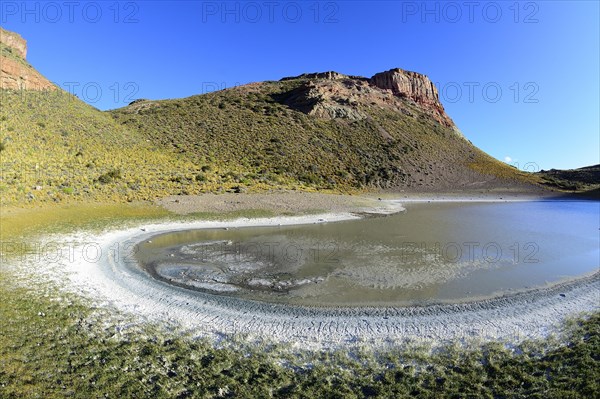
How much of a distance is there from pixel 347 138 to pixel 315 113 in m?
8.80

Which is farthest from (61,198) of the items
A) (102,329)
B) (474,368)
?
(474,368)

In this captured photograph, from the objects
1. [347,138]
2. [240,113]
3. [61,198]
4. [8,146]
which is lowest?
[61,198]

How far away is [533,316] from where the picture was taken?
852 centimetres

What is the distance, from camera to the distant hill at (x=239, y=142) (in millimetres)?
28938

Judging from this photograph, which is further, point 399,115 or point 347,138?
point 399,115

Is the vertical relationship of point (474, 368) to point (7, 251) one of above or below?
below

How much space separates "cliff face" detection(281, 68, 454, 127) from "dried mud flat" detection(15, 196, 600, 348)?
59.2 metres

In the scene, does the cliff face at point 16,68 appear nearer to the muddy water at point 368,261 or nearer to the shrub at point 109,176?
the shrub at point 109,176

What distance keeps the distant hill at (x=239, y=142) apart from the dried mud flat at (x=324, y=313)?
15.7 m

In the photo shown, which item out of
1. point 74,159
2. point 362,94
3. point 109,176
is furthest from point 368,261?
point 362,94

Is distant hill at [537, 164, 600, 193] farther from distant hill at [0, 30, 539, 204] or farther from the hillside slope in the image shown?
distant hill at [0, 30, 539, 204]

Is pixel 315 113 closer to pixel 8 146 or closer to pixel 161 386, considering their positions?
pixel 8 146

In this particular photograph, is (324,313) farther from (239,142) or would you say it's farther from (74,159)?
(239,142)

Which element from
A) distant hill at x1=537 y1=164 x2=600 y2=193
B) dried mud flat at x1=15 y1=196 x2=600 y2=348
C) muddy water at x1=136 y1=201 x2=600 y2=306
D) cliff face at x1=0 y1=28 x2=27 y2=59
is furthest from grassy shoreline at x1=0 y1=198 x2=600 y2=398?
distant hill at x1=537 y1=164 x2=600 y2=193
